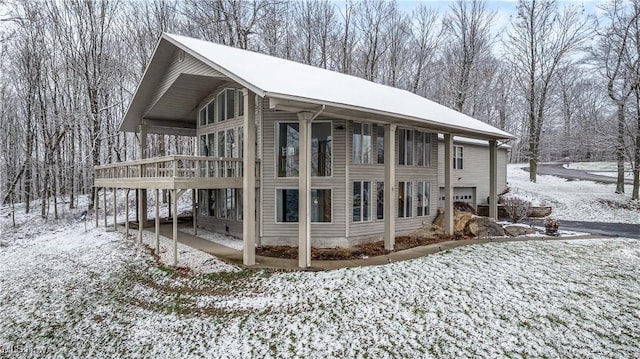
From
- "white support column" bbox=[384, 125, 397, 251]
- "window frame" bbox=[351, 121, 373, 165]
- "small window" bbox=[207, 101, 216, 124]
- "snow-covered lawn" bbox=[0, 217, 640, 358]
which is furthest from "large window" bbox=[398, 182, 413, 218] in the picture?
"small window" bbox=[207, 101, 216, 124]

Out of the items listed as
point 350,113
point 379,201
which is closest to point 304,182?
point 350,113

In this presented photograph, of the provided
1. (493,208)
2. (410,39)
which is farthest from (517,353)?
(410,39)

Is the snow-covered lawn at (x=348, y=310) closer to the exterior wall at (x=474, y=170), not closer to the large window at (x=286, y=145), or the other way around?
the large window at (x=286, y=145)

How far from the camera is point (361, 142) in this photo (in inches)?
437

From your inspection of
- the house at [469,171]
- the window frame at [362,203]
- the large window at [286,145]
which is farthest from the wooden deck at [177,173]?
the house at [469,171]

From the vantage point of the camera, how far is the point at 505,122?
112ft

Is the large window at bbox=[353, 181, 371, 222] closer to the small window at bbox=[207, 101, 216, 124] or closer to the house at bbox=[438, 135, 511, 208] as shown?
the small window at bbox=[207, 101, 216, 124]

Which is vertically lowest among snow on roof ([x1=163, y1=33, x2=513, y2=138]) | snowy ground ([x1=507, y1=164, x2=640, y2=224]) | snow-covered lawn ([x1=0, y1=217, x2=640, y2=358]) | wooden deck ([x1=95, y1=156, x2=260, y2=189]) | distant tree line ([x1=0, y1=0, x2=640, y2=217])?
snow-covered lawn ([x1=0, y1=217, x2=640, y2=358])

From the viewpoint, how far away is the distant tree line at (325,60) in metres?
19.2

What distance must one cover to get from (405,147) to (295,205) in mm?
4824

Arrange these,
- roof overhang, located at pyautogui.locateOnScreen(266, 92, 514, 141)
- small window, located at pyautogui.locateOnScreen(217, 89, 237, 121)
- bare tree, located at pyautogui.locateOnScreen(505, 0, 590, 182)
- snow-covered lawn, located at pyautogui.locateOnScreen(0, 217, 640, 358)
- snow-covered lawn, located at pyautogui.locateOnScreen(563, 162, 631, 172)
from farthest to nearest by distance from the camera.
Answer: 1. snow-covered lawn, located at pyautogui.locateOnScreen(563, 162, 631, 172)
2. bare tree, located at pyautogui.locateOnScreen(505, 0, 590, 182)
3. small window, located at pyautogui.locateOnScreen(217, 89, 237, 121)
4. roof overhang, located at pyautogui.locateOnScreen(266, 92, 514, 141)
5. snow-covered lawn, located at pyautogui.locateOnScreen(0, 217, 640, 358)

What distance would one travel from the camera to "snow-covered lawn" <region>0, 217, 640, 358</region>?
5.54 m

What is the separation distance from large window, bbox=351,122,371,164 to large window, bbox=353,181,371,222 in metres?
0.78

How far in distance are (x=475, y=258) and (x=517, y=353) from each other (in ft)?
13.4
